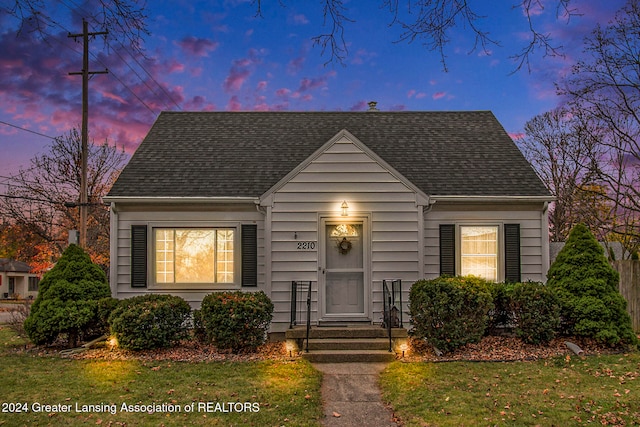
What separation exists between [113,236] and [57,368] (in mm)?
3413

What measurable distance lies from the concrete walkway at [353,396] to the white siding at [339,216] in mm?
1993

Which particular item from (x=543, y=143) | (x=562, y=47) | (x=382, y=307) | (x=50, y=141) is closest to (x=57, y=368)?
(x=382, y=307)

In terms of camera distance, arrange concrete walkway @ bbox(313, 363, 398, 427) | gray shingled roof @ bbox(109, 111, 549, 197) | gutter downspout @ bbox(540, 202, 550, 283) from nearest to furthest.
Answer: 1. concrete walkway @ bbox(313, 363, 398, 427)
2. gutter downspout @ bbox(540, 202, 550, 283)
3. gray shingled roof @ bbox(109, 111, 549, 197)

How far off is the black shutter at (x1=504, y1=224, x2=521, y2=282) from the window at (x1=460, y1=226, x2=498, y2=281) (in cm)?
21

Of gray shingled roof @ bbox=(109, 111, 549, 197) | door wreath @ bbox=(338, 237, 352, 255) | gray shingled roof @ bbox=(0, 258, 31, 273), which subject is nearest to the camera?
door wreath @ bbox=(338, 237, 352, 255)

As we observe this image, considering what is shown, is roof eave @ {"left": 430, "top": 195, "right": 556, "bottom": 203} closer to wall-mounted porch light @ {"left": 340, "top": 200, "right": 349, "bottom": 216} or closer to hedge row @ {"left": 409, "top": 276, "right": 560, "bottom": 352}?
wall-mounted porch light @ {"left": 340, "top": 200, "right": 349, "bottom": 216}

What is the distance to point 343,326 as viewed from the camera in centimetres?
948

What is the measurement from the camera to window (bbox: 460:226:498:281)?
10742 mm

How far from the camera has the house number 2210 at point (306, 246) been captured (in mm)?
Answer: 9898

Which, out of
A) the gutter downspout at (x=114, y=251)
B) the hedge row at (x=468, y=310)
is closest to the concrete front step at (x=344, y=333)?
the hedge row at (x=468, y=310)

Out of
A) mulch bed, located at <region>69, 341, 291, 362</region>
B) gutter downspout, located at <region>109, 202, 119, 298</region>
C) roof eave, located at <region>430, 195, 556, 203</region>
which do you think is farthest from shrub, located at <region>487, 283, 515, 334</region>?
gutter downspout, located at <region>109, 202, 119, 298</region>

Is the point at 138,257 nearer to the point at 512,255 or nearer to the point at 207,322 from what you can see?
the point at 207,322

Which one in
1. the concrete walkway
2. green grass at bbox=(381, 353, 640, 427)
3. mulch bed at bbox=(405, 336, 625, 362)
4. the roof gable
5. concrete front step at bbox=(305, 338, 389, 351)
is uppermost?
the roof gable

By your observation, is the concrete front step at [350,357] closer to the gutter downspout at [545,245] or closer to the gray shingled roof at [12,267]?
the gutter downspout at [545,245]
